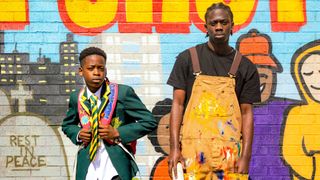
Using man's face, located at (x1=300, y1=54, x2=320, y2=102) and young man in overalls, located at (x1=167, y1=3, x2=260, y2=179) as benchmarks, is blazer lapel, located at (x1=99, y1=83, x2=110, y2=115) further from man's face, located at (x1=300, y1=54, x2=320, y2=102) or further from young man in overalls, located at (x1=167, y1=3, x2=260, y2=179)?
man's face, located at (x1=300, y1=54, x2=320, y2=102)

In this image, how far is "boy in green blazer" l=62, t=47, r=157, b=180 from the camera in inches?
173

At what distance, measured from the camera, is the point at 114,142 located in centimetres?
446

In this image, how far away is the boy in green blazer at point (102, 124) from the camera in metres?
4.41

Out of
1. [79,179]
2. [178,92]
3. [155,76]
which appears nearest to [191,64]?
[178,92]

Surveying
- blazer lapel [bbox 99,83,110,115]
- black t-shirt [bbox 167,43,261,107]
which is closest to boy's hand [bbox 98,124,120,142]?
blazer lapel [bbox 99,83,110,115]

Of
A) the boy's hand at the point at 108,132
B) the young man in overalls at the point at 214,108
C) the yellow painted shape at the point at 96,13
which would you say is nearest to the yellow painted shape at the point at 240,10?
the yellow painted shape at the point at 96,13

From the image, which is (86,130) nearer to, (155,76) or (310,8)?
(155,76)

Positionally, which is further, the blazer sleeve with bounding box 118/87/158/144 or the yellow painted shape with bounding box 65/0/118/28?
the yellow painted shape with bounding box 65/0/118/28

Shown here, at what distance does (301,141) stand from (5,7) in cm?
344

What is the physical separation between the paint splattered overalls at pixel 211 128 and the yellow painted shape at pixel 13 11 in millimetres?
2874

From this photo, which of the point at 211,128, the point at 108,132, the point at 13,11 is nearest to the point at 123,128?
the point at 108,132

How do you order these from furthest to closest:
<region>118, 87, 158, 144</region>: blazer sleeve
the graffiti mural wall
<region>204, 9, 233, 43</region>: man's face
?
the graffiti mural wall < <region>118, 87, 158, 144</region>: blazer sleeve < <region>204, 9, 233, 43</region>: man's face

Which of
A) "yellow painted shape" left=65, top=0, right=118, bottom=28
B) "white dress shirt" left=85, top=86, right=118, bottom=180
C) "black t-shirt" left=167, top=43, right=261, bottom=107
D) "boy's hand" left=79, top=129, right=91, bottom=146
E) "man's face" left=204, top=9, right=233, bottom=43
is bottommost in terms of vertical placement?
"white dress shirt" left=85, top=86, right=118, bottom=180

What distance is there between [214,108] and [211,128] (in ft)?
0.46
